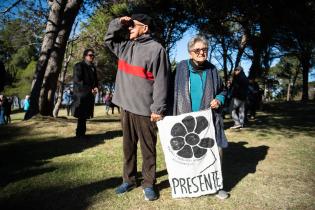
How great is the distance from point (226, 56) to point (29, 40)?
55.6 feet

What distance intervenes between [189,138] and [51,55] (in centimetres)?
908

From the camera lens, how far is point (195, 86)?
435 centimetres

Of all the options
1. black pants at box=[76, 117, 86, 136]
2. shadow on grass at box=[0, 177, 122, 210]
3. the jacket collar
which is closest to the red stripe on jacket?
the jacket collar

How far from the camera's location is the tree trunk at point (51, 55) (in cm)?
1166

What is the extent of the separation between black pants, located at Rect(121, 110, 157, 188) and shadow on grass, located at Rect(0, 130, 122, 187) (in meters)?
1.81

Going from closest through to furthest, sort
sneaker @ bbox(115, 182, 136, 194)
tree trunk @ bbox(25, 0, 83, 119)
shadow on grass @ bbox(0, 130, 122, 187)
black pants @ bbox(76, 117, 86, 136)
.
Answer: sneaker @ bbox(115, 182, 136, 194), shadow on grass @ bbox(0, 130, 122, 187), black pants @ bbox(76, 117, 86, 136), tree trunk @ bbox(25, 0, 83, 119)

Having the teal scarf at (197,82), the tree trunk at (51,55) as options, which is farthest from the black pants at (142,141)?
the tree trunk at (51,55)

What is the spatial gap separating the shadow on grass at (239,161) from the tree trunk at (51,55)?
723 centimetres

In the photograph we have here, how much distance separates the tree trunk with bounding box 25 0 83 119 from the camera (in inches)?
459

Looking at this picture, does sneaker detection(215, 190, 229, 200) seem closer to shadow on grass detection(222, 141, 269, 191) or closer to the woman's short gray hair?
shadow on grass detection(222, 141, 269, 191)

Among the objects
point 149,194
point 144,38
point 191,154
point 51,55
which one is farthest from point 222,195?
point 51,55

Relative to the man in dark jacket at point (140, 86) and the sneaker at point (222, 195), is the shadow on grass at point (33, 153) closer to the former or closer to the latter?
the man in dark jacket at point (140, 86)

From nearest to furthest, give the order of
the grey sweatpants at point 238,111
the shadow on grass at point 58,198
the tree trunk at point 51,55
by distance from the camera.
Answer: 1. the shadow on grass at point 58,198
2. the grey sweatpants at point 238,111
3. the tree trunk at point 51,55

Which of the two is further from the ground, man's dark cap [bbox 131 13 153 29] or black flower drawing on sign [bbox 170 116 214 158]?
man's dark cap [bbox 131 13 153 29]
